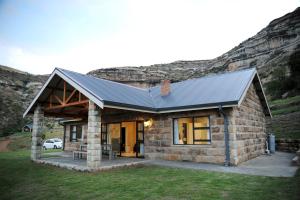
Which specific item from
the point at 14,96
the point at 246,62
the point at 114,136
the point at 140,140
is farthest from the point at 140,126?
the point at 246,62

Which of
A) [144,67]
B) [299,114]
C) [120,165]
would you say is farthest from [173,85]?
[144,67]

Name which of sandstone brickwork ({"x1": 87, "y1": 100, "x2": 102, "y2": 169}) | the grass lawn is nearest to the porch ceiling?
sandstone brickwork ({"x1": 87, "y1": 100, "x2": 102, "y2": 169})

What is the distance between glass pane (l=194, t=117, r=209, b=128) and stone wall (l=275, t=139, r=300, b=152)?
9.14m

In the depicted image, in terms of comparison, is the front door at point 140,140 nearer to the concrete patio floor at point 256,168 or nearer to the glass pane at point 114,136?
the glass pane at point 114,136

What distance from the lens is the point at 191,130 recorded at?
12.7 metres

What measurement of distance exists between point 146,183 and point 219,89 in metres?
7.39

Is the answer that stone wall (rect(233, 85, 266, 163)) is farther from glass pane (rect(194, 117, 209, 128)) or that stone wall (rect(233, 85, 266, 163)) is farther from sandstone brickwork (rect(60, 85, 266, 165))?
glass pane (rect(194, 117, 209, 128))

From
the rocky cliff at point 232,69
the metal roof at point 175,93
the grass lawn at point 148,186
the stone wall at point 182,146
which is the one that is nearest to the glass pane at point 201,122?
the stone wall at point 182,146

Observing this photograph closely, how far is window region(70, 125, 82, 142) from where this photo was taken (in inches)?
802

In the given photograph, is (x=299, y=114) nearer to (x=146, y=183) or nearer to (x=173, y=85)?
(x=173, y=85)

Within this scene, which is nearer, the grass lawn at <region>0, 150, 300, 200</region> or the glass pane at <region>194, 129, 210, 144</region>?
the grass lawn at <region>0, 150, 300, 200</region>

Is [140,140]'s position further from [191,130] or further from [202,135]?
[202,135]

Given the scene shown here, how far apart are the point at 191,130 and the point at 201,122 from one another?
82cm

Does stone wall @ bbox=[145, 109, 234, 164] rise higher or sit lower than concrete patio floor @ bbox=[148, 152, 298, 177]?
higher
